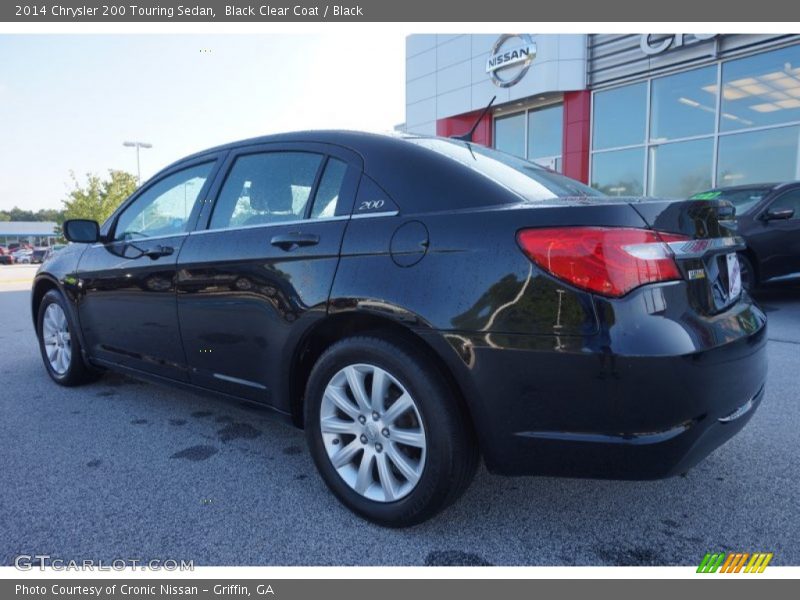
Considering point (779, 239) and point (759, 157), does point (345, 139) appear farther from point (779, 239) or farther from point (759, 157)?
point (759, 157)

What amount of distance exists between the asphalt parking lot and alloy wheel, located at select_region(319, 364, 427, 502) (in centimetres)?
19

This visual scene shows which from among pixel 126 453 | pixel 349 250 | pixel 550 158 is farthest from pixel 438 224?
pixel 550 158

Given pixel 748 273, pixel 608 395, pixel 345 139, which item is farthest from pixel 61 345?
pixel 748 273

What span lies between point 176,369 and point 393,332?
5.17ft

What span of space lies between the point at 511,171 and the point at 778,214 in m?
6.26

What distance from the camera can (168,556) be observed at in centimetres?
200

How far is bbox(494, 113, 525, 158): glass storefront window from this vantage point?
15.3m

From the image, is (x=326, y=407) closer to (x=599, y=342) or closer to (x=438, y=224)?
(x=438, y=224)

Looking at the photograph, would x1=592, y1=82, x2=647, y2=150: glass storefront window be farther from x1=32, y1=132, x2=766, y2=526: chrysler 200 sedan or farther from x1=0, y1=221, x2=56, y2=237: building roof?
x1=0, y1=221, x2=56, y2=237: building roof

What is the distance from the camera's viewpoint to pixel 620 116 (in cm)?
1304

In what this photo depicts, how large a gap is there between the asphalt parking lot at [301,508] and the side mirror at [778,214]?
185 inches

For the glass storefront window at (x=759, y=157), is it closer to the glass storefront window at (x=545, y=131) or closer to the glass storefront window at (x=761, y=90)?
the glass storefront window at (x=761, y=90)
